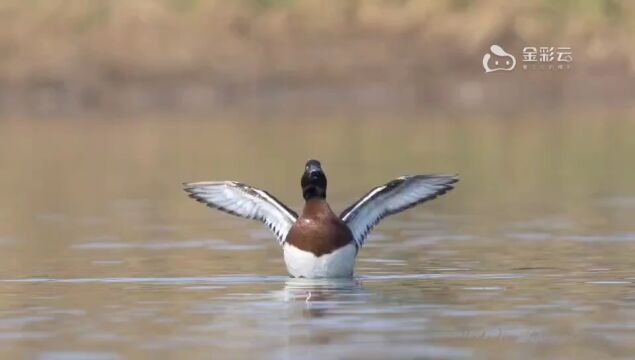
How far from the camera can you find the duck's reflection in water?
1437 cm

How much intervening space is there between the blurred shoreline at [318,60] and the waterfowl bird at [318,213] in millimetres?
26160

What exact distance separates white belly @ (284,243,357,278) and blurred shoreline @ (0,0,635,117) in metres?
27.5

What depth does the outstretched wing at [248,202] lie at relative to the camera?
1677cm

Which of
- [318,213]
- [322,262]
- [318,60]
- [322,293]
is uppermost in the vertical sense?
[318,60]

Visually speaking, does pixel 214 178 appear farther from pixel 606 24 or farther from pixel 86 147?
pixel 606 24

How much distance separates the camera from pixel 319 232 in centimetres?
1569

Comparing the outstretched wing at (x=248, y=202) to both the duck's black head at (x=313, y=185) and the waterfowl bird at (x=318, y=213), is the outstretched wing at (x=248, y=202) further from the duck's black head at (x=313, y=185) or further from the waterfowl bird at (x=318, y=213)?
the duck's black head at (x=313, y=185)

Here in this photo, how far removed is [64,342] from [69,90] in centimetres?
3155

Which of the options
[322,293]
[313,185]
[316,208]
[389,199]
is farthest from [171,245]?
[322,293]

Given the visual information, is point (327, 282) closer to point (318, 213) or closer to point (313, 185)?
point (318, 213)

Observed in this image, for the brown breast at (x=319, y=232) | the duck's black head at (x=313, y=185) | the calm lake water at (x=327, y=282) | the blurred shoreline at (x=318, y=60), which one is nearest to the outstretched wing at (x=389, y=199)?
the calm lake water at (x=327, y=282)

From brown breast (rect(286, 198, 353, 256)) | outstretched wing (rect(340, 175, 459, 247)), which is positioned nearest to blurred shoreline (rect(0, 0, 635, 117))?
outstretched wing (rect(340, 175, 459, 247))

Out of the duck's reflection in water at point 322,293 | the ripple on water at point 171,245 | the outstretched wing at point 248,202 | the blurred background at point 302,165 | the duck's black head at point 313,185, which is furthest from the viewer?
the ripple on water at point 171,245

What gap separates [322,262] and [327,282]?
0.50 ft
